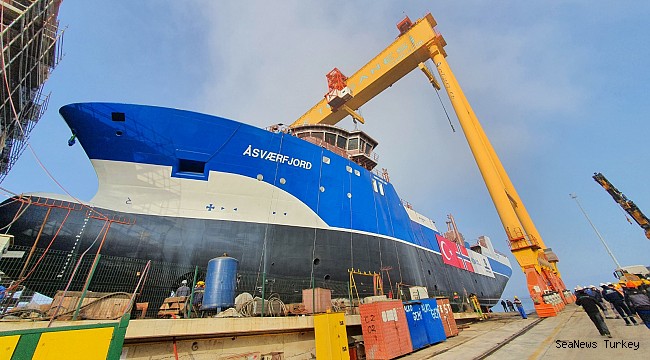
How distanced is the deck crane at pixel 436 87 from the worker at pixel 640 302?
33.6ft

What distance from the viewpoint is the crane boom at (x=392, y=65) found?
19.5m

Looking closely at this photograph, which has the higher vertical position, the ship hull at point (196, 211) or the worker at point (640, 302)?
the ship hull at point (196, 211)

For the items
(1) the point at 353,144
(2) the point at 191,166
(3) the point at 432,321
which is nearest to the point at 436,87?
(1) the point at 353,144

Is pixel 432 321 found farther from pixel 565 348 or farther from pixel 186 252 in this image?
pixel 186 252

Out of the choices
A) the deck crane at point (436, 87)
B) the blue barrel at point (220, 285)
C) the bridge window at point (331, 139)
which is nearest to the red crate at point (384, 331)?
the blue barrel at point (220, 285)

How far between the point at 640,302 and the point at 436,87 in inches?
768

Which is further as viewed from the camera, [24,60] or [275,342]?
[24,60]

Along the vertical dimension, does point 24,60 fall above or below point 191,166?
above

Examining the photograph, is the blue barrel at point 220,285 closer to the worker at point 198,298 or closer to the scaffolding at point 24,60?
the worker at point 198,298

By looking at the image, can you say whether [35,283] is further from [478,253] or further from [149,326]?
[478,253]

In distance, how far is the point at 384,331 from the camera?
23.9ft

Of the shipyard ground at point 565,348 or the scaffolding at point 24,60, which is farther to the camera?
the scaffolding at point 24,60

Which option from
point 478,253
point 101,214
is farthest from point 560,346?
point 478,253

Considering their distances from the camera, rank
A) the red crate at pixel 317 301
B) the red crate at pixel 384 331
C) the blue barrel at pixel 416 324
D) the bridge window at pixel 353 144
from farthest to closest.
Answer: the bridge window at pixel 353 144
the blue barrel at pixel 416 324
the red crate at pixel 317 301
the red crate at pixel 384 331
